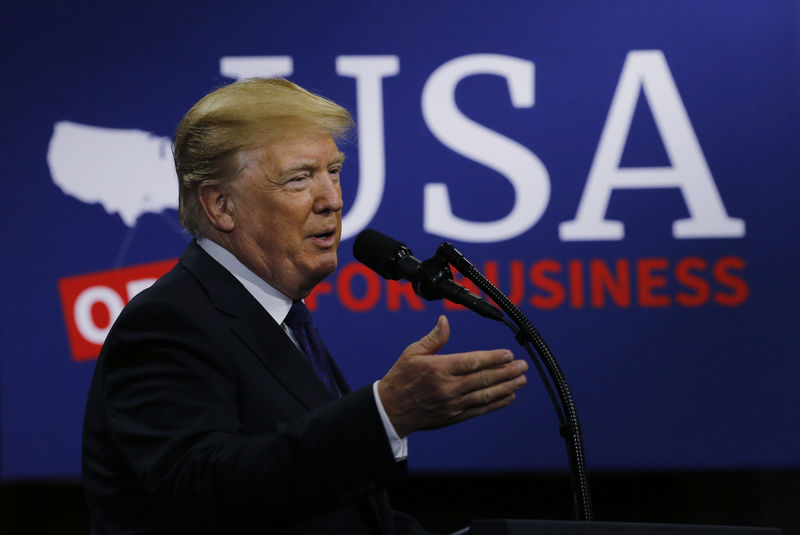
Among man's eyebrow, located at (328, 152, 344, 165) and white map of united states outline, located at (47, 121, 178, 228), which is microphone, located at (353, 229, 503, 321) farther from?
white map of united states outline, located at (47, 121, 178, 228)

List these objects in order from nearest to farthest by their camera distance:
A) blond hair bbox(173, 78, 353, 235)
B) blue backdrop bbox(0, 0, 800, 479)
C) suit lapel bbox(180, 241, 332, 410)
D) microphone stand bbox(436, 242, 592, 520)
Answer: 1. microphone stand bbox(436, 242, 592, 520)
2. suit lapel bbox(180, 241, 332, 410)
3. blond hair bbox(173, 78, 353, 235)
4. blue backdrop bbox(0, 0, 800, 479)

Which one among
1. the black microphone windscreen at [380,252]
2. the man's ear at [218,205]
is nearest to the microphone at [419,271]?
the black microphone windscreen at [380,252]

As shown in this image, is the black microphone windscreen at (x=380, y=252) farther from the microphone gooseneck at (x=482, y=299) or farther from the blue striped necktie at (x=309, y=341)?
the blue striped necktie at (x=309, y=341)

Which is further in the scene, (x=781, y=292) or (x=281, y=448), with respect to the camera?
(x=781, y=292)

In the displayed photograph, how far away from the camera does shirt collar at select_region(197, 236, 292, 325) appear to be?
135 centimetres

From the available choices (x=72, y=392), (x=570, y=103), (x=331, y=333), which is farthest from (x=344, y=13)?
(x=72, y=392)

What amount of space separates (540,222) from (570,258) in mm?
148

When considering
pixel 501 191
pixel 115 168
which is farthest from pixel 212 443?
pixel 115 168

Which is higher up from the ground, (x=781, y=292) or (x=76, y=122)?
(x=76, y=122)

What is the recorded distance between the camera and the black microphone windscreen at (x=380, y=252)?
4.05ft

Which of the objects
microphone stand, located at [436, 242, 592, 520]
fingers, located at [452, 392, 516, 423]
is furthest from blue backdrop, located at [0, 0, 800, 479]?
fingers, located at [452, 392, 516, 423]

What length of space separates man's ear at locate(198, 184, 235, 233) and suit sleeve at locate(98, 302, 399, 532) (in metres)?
0.27

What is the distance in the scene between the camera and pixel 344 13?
2.76 m

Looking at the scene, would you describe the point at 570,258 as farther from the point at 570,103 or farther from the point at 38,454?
the point at 38,454
